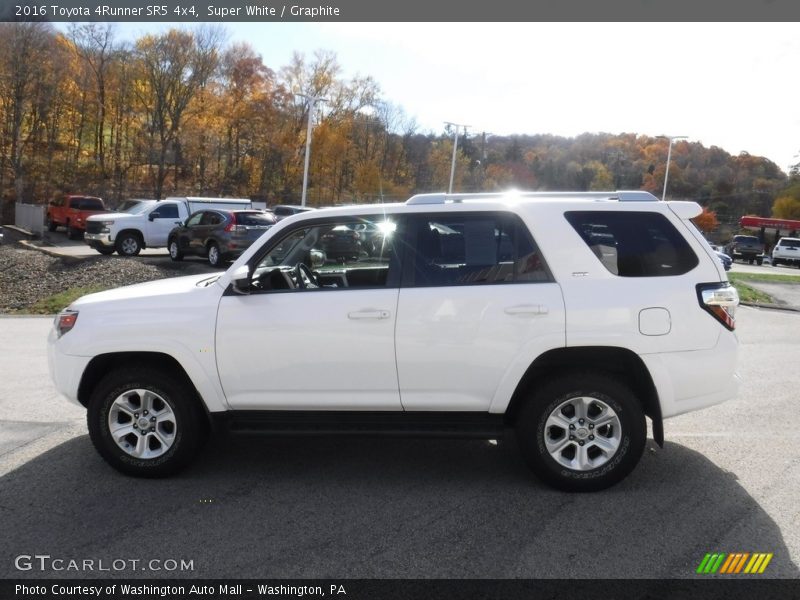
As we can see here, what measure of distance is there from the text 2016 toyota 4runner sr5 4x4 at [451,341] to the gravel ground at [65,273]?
14.2 metres

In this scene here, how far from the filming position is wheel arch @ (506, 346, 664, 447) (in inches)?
186

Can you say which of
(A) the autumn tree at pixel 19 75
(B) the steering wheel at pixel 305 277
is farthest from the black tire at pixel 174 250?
(A) the autumn tree at pixel 19 75

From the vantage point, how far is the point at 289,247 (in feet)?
17.4

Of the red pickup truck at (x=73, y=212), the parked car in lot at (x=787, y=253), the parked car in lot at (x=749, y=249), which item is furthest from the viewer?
the parked car in lot at (x=749, y=249)

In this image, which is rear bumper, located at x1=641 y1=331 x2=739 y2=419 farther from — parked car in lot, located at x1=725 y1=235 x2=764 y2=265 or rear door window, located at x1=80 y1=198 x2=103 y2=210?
parked car in lot, located at x1=725 y1=235 x2=764 y2=265

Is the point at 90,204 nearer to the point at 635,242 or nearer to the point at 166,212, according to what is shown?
the point at 166,212

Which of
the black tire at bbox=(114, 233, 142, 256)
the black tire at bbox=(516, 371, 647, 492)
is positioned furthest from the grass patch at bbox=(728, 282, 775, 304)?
the black tire at bbox=(114, 233, 142, 256)

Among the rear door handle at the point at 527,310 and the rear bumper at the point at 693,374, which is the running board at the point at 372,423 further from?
the rear bumper at the point at 693,374

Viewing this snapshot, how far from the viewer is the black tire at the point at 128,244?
24303mm

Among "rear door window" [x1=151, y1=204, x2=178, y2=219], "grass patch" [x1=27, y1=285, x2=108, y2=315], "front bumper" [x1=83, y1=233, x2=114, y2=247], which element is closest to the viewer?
"grass patch" [x1=27, y1=285, x2=108, y2=315]

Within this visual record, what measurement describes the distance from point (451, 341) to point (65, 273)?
19231mm

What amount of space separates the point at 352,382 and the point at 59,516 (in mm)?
1936

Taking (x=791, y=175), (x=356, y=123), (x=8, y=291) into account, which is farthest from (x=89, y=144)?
(x=791, y=175)

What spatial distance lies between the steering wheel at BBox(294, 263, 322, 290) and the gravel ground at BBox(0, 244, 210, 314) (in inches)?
567
